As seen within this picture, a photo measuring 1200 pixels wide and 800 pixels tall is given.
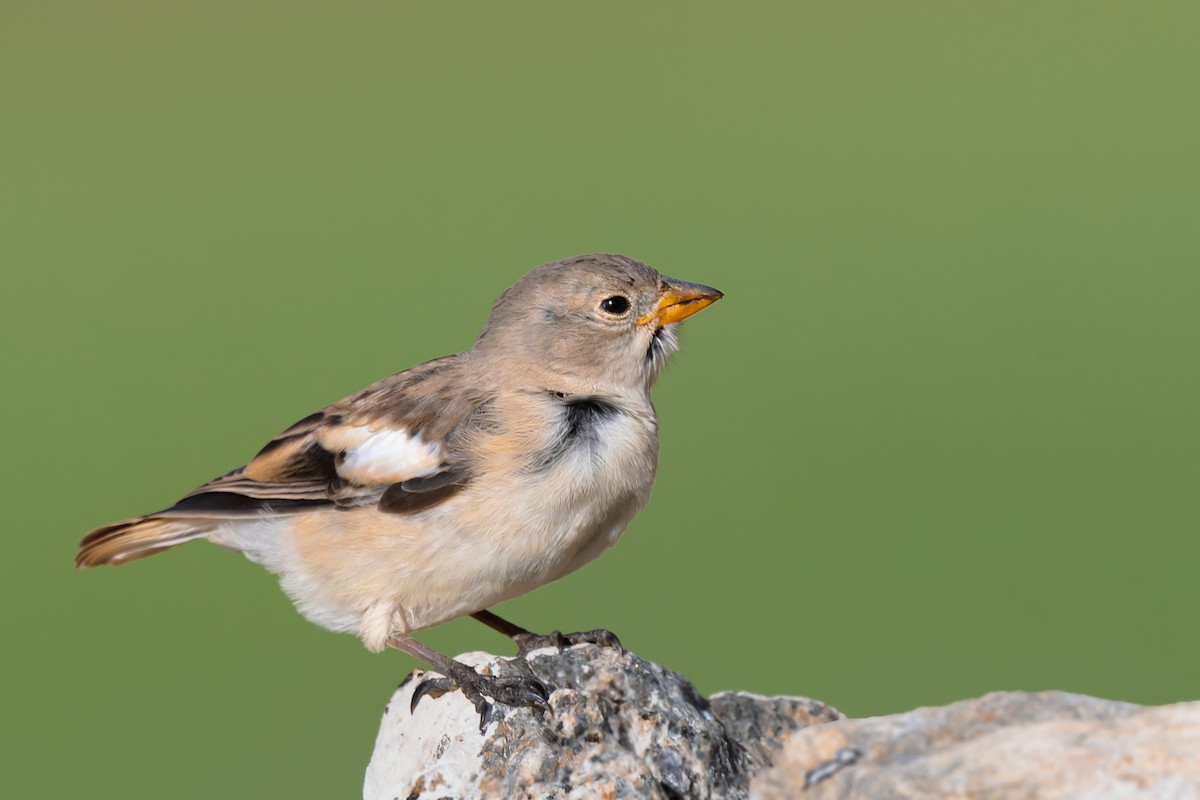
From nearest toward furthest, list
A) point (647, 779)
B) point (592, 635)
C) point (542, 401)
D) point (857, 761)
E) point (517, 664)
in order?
point (857, 761)
point (647, 779)
point (517, 664)
point (592, 635)
point (542, 401)

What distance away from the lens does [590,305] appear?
20.4ft

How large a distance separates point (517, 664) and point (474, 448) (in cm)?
98

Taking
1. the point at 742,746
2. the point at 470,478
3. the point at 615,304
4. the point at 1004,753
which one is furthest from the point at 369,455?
the point at 1004,753

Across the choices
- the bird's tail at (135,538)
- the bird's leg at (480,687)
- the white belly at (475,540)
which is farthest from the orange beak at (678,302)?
the bird's tail at (135,538)

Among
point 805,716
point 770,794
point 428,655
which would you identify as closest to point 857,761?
point 770,794

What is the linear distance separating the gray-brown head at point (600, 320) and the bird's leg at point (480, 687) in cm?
147

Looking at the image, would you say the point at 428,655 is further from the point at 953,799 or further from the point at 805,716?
the point at 953,799

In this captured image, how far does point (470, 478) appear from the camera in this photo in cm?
563

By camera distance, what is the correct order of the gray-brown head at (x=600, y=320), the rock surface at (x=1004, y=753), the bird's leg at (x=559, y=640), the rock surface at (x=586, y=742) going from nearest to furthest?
the rock surface at (x=1004, y=753)
the rock surface at (x=586, y=742)
the bird's leg at (x=559, y=640)
the gray-brown head at (x=600, y=320)

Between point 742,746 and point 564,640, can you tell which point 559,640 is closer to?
point 564,640

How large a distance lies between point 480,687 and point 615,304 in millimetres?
1967

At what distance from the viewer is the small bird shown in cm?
553

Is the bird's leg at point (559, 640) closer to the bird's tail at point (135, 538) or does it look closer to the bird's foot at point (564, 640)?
the bird's foot at point (564, 640)

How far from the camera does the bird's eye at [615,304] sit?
6.20 metres
